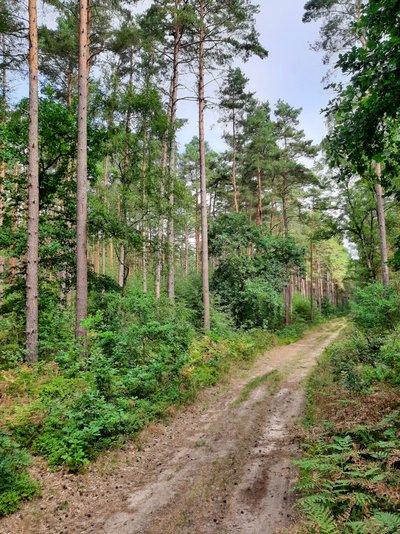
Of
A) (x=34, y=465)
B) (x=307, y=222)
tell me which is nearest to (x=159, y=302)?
(x=34, y=465)

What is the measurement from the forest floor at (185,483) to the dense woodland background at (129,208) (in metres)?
0.41

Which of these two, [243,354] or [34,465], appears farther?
[243,354]

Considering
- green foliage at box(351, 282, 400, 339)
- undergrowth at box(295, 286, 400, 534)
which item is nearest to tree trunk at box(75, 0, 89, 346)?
undergrowth at box(295, 286, 400, 534)

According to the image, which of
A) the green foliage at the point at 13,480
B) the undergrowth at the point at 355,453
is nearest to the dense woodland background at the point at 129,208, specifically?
the green foliage at the point at 13,480

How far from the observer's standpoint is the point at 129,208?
1354cm

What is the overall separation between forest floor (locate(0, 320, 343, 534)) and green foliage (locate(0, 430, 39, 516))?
137 mm

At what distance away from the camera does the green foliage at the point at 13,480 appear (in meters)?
4.61

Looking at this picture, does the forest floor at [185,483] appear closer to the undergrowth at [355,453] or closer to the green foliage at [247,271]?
the undergrowth at [355,453]

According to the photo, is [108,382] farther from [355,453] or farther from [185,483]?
[355,453]

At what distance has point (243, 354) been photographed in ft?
47.6

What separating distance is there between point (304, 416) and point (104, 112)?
41.4 feet

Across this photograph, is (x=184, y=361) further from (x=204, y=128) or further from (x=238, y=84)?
Result: (x=238, y=84)

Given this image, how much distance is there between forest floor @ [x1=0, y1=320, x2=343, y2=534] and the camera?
430cm

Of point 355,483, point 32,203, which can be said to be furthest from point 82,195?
point 355,483
